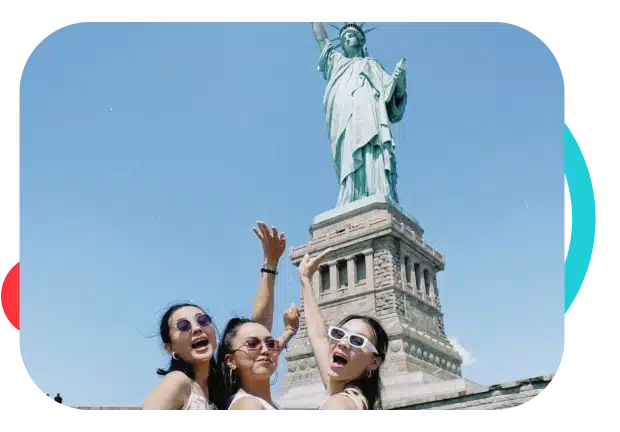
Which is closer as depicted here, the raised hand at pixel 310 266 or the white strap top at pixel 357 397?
the white strap top at pixel 357 397

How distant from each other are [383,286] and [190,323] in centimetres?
987

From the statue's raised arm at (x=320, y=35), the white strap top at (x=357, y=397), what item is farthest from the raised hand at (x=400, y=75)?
the white strap top at (x=357, y=397)

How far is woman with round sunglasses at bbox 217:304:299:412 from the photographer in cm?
1140

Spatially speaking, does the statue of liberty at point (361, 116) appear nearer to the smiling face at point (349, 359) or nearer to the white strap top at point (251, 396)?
the smiling face at point (349, 359)

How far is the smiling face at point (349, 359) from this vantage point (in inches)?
466

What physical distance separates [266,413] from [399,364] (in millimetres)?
8609

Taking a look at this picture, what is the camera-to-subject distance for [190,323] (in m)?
12.1

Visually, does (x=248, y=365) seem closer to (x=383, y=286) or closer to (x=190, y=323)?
→ (x=190, y=323)

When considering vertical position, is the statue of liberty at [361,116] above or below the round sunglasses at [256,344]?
above

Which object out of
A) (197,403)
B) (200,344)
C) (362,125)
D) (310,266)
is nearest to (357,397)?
(310,266)

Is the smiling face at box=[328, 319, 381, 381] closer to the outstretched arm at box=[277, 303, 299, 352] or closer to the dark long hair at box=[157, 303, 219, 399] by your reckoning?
the outstretched arm at box=[277, 303, 299, 352]

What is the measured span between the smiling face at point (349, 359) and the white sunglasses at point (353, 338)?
0.05ft

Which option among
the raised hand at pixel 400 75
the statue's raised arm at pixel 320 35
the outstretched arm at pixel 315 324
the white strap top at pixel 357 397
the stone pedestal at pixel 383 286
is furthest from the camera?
the raised hand at pixel 400 75

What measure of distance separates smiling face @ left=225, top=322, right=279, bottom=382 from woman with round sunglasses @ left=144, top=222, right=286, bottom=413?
14.8 inches
